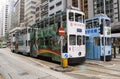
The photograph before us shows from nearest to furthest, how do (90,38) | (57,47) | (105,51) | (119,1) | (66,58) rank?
1. (66,58)
2. (57,47)
3. (105,51)
4. (90,38)
5. (119,1)

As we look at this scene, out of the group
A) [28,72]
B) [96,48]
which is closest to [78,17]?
[96,48]

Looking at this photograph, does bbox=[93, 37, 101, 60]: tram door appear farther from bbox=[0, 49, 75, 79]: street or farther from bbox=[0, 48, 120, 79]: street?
bbox=[0, 49, 75, 79]: street

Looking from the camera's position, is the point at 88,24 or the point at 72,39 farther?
the point at 88,24

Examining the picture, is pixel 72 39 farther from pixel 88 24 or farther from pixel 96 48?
pixel 88 24

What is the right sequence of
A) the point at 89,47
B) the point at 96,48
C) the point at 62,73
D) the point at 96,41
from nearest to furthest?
the point at 62,73, the point at 96,48, the point at 96,41, the point at 89,47

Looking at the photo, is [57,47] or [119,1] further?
[119,1]

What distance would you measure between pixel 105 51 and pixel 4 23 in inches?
6166

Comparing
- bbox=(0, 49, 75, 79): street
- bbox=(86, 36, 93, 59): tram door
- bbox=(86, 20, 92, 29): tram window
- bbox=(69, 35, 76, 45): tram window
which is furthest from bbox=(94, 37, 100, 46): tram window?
bbox=(0, 49, 75, 79): street

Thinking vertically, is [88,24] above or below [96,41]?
above

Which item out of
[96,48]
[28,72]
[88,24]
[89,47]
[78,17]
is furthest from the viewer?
[88,24]

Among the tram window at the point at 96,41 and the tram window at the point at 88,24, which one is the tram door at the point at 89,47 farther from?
the tram window at the point at 88,24

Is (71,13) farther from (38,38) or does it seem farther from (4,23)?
(4,23)

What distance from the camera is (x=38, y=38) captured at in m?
22.3

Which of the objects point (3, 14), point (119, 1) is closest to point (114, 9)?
point (119, 1)
